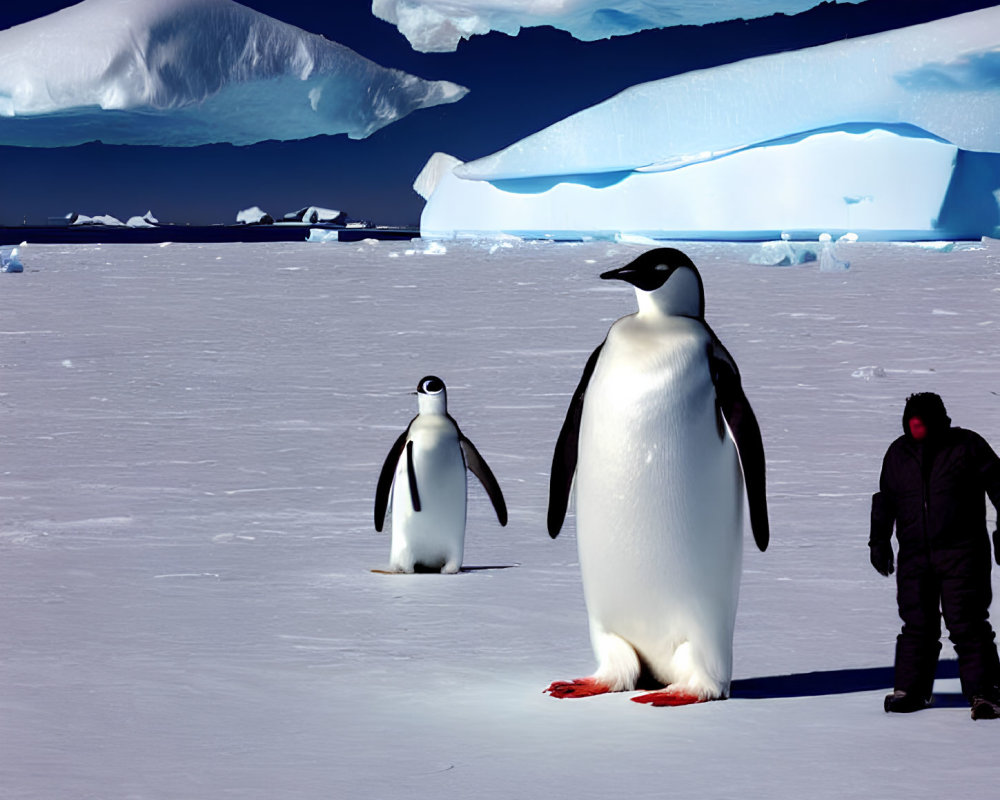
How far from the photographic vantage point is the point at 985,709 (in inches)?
79.0

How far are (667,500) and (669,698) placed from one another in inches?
12.0

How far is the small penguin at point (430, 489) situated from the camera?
131 inches

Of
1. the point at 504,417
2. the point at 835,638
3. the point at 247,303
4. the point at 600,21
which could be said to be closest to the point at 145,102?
the point at 600,21

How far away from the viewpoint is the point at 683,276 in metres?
2.25

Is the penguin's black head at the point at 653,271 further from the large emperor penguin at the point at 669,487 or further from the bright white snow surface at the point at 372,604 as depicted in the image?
the bright white snow surface at the point at 372,604

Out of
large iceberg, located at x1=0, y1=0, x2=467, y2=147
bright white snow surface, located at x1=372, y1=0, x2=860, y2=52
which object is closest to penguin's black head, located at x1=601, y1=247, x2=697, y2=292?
bright white snow surface, located at x1=372, y1=0, x2=860, y2=52

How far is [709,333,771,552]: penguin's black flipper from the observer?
2203 millimetres

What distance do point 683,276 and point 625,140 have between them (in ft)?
86.5

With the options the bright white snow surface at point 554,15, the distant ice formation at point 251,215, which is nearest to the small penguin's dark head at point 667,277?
the bright white snow surface at point 554,15

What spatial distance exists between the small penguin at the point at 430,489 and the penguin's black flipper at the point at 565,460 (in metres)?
0.95

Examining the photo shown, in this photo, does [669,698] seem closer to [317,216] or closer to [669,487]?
[669,487]

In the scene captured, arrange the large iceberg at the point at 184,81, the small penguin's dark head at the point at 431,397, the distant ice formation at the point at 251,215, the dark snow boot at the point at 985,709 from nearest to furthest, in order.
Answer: the dark snow boot at the point at 985,709 < the small penguin's dark head at the point at 431,397 < the large iceberg at the point at 184,81 < the distant ice formation at the point at 251,215

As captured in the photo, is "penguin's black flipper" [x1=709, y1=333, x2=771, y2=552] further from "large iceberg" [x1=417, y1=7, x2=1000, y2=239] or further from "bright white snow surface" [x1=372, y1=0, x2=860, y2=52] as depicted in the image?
"bright white snow surface" [x1=372, y1=0, x2=860, y2=52]

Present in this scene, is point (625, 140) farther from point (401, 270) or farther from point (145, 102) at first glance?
point (145, 102)
